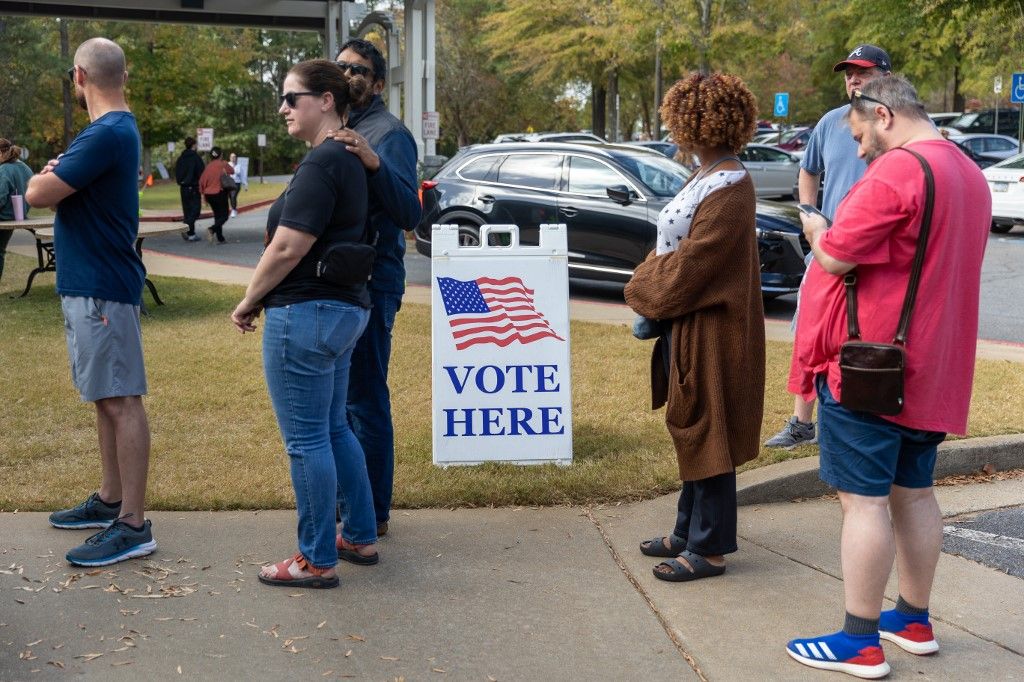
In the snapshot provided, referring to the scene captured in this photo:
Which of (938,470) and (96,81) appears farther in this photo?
(938,470)

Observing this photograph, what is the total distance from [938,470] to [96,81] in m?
4.40

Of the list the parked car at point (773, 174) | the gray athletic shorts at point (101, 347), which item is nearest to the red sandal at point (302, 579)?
the gray athletic shorts at point (101, 347)

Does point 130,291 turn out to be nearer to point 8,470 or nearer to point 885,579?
point 8,470

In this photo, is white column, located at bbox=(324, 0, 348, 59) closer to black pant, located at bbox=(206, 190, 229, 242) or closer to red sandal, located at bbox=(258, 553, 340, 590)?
black pant, located at bbox=(206, 190, 229, 242)

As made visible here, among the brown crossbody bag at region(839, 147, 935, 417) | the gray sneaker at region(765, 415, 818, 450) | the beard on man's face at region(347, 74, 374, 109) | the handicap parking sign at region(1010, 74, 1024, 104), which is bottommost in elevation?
the gray sneaker at region(765, 415, 818, 450)

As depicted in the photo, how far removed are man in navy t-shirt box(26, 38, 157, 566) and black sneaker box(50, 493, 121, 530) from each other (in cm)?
28

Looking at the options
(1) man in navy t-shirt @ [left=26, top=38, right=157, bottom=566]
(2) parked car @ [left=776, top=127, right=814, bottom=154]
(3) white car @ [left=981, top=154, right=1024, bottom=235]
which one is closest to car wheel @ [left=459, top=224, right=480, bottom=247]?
(1) man in navy t-shirt @ [left=26, top=38, right=157, bottom=566]

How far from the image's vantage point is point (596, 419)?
21.7 ft

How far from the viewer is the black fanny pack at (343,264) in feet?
13.0

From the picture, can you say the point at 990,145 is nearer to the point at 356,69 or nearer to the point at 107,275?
the point at 356,69

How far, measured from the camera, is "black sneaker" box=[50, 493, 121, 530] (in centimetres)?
484

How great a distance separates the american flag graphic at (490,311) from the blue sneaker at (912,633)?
2502 mm

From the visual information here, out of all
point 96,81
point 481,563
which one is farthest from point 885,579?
point 96,81

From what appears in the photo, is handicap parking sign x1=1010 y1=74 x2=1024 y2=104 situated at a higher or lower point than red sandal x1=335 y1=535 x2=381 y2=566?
higher
